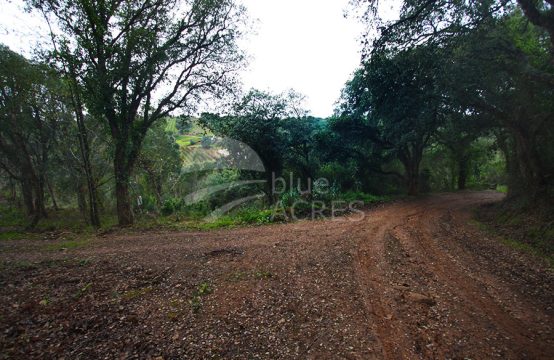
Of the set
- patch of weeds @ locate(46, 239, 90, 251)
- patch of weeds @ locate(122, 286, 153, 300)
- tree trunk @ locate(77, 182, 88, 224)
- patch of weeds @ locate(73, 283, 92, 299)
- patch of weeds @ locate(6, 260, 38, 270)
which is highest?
tree trunk @ locate(77, 182, 88, 224)

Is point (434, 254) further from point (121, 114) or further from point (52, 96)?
point (52, 96)

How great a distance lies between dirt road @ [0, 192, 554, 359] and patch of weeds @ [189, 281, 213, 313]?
0.02 metres

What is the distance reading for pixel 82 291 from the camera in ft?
16.8

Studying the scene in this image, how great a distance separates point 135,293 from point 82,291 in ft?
3.31

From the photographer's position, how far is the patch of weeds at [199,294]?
4551 millimetres

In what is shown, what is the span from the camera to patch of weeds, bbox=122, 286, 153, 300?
4910mm

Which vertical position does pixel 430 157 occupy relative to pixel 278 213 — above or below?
above

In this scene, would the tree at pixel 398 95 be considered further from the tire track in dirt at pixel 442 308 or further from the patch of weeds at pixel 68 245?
the patch of weeds at pixel 68 245

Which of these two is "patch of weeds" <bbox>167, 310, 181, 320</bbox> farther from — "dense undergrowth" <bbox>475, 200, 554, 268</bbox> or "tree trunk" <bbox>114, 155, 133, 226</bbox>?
"tree trunk" <bbox>114, 155, 133, 226</bbox>

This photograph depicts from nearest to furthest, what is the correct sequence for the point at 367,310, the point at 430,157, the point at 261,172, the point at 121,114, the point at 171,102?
the point at 367,310
the point at 121,114
the point at 171,102
the point at 261,172
the point at 430,157

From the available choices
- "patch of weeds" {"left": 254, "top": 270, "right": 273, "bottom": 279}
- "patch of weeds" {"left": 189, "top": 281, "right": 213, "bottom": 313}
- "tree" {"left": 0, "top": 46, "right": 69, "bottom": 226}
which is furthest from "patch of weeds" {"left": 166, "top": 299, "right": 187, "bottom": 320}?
"tree" {"left": 0, "top": 46, "right": 69, "bottom": 226}

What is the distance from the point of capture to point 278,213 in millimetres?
11531

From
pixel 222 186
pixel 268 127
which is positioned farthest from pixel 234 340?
pixel 222 186

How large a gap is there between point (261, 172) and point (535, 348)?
14.8 m
